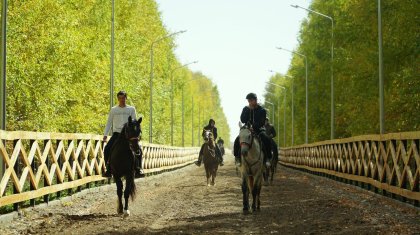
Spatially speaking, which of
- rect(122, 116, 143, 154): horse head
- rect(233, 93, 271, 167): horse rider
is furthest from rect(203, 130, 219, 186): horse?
rect(122, 116, 143, 154): horse head

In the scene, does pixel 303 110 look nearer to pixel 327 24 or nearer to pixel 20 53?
pixel 327 24

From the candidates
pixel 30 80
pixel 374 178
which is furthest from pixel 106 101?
pixel 374 178

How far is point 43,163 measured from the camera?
15992mm

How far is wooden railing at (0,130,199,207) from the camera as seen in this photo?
544 inches

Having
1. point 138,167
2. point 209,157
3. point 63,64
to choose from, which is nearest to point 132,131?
point 138,167

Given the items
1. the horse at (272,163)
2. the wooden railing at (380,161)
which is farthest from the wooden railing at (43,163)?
the wooden railing at (380,161)

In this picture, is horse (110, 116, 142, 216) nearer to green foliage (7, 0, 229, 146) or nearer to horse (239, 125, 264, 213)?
horse (239, 125, 264, 213)

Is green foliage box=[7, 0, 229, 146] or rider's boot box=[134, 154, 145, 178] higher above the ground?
green foliage box=[7, 0, 229, 146]

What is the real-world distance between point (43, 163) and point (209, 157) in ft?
37.7

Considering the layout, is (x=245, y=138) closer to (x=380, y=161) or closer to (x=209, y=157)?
(x=380, y=161)

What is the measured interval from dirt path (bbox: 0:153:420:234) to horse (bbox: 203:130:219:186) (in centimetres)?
567

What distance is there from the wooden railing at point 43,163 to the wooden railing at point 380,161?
7266mm

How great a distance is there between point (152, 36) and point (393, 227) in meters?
46.6

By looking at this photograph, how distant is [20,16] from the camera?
88.9 ft
